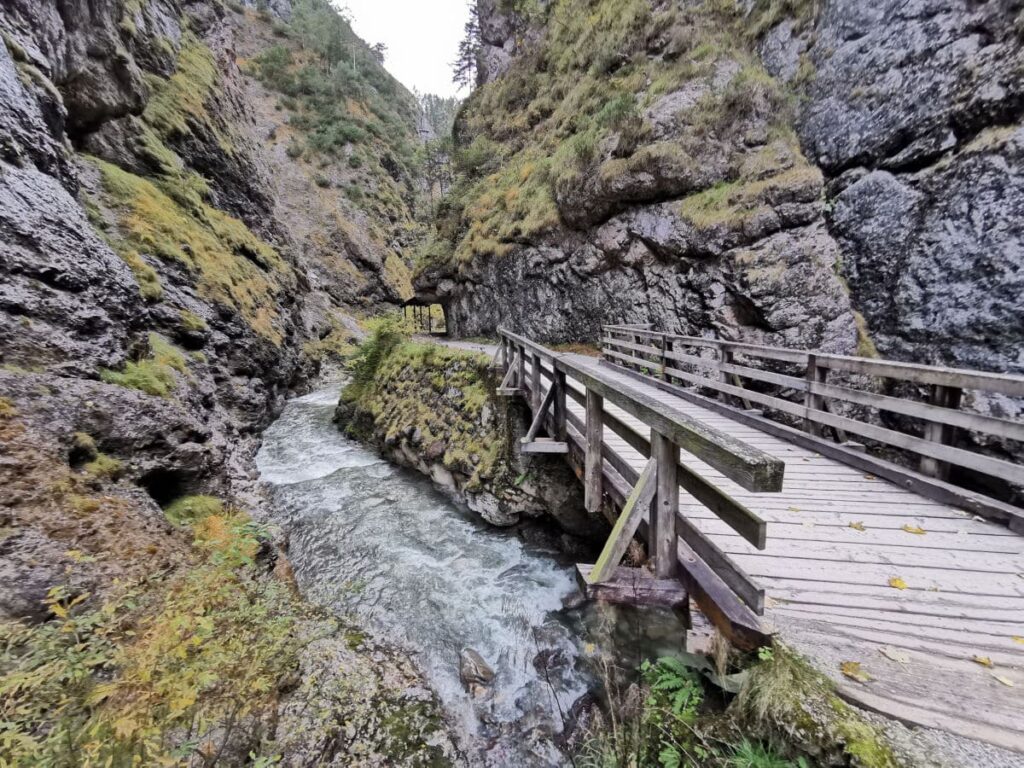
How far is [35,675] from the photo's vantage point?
2.65 meters

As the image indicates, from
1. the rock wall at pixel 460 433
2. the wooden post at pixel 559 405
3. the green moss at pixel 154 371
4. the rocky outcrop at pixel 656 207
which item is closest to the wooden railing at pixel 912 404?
the wooden post at pixel 559 405

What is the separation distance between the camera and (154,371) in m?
6.95

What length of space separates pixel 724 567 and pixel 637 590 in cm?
59

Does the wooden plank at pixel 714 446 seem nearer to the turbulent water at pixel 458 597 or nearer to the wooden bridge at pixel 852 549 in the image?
the wooden bridge at pixel 852 549

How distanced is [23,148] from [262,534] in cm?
701

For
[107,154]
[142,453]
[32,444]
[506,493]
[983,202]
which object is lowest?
[506,493]

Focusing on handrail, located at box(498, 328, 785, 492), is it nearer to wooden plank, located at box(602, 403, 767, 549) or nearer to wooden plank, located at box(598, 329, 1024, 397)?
wooden plank, located at box(602, 403, 767, 549)

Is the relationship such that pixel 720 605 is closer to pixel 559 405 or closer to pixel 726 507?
pixel 726 507

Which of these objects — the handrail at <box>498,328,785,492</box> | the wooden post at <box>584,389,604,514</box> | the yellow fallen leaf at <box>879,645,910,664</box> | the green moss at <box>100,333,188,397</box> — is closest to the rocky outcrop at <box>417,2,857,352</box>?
the wooden post at <box>584,389,604,514</box>

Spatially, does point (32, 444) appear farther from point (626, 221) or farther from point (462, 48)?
point (462, 48)

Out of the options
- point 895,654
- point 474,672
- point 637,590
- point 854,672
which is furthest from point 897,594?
point 474,672

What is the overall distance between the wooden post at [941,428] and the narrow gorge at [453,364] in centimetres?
177

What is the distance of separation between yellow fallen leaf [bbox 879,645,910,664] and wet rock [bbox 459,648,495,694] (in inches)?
156

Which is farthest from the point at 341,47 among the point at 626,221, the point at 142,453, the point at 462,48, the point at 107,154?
the point at 142,453
